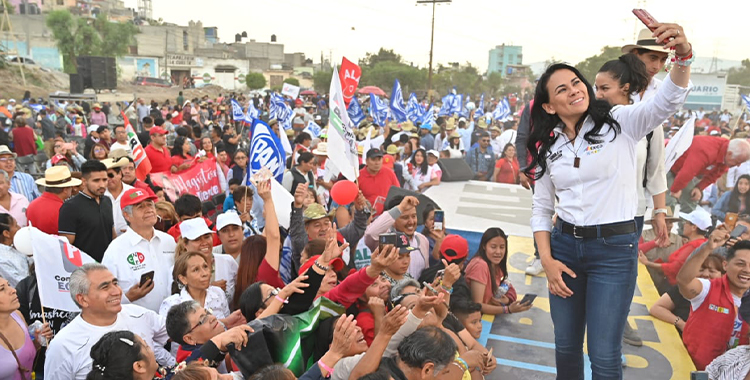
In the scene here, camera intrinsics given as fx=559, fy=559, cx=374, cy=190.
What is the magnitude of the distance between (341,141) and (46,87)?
52.9m

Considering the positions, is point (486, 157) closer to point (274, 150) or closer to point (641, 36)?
point (274, 150)

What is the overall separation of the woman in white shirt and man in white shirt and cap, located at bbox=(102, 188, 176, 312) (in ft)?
10.6

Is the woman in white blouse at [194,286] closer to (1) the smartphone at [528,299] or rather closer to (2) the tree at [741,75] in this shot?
(1) the smartphone at [528,299]

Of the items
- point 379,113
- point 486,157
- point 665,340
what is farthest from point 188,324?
point 379,113

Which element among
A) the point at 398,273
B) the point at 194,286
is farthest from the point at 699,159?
the point at 194,286

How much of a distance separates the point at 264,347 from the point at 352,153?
3.52m

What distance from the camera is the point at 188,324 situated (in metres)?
3.51

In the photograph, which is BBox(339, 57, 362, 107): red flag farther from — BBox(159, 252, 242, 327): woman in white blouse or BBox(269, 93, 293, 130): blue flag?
BBox(159, 252, 242, 327): woman in white blouse

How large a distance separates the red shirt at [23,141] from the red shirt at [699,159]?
13000 millimetres

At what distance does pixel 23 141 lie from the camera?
41.6ft

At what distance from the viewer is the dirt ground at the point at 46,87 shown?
44.1 m

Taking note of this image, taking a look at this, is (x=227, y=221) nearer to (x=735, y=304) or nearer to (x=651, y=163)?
(x=651, y=163)

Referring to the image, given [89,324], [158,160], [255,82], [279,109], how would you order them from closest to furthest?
[89,324] < [158,160] < [279,109] < [255,82]

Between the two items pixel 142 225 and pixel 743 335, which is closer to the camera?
pixel 743 335
